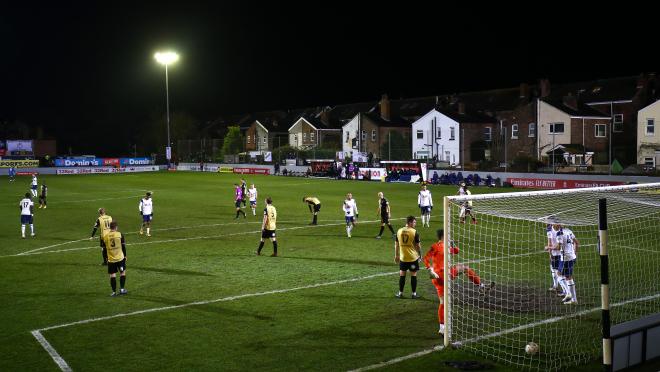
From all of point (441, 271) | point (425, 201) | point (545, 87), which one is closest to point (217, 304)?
point (441, 271)

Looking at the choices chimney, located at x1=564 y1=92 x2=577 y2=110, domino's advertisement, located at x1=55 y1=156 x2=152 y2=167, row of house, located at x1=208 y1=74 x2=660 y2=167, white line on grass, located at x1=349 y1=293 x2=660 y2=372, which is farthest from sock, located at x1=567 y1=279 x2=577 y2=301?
domino's advertisement, located at x1=55 y1=156 x2=152 y2=167

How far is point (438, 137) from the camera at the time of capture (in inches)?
2832

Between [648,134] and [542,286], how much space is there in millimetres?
46169

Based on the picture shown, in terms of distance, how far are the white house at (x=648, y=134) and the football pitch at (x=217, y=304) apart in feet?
115

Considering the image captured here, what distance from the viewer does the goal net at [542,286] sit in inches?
416

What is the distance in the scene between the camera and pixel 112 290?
47.4ft

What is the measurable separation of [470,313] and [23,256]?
1507 centimetres

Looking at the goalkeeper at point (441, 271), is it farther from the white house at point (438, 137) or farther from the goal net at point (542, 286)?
the white house at point (438, 137)

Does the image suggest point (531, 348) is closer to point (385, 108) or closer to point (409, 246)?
point (409, 246)

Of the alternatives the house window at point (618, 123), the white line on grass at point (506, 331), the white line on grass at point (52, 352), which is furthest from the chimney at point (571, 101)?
the white line on grass at point (52, 352)

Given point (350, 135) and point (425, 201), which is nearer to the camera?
point (425, 201)

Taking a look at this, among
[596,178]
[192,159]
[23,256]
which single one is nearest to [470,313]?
[23,256]

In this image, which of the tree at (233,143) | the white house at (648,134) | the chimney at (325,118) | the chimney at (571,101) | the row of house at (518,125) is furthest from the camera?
the tree at (233,143)

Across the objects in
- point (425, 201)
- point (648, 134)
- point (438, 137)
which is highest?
point (438, 137)
